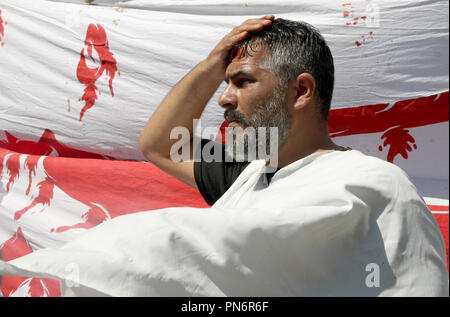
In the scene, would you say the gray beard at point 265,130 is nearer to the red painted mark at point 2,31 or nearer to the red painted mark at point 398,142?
the red painted mark at point 398,142

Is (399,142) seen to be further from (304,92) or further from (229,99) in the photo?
(229,99)

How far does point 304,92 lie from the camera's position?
4.09 feet

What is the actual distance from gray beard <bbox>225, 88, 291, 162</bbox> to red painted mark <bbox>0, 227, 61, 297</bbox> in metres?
0.54

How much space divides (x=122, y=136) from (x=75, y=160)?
8.0 inches

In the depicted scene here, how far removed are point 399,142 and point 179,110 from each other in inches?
27.1

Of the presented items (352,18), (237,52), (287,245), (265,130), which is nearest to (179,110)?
(237,52)

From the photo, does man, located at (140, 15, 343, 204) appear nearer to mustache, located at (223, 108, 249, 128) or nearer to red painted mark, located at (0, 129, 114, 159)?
mustache, located at (223, 108, 249, 128)

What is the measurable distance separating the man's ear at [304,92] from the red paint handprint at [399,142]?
46 cm

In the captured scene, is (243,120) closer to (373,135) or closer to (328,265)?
(328,265)

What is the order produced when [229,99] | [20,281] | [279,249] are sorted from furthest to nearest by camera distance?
[229,99] → [20,281] → [279,249]

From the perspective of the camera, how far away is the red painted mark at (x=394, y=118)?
1.52 metres

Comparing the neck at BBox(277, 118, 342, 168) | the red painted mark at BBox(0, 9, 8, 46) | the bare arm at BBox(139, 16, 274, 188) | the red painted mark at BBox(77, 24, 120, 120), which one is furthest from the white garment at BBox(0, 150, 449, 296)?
the red painted mark at BBox(0, 9, 8, 46)

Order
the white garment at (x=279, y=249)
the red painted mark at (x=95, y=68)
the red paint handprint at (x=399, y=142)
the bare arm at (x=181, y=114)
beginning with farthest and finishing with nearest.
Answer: the red painted mark at (x=95, y=68)
the red paint handprint at (x=399, y=142)
the bare arm at (x=181, y=114)
the white garment at (x=279, y=249)

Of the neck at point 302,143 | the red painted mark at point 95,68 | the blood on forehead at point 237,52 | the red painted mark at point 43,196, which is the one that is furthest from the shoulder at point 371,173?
the red painted mark at point 43,196
